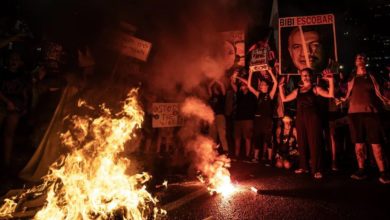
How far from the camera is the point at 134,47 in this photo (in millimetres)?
5633

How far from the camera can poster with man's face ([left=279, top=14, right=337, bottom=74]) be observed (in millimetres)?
5883

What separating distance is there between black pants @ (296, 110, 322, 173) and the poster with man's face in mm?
1701

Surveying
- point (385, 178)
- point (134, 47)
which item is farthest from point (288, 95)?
point (134, 47)

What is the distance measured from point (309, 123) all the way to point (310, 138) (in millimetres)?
326

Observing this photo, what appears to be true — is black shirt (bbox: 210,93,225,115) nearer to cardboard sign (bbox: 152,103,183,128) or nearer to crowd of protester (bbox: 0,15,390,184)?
crowd of protester (bbox: 0,15,390,184)

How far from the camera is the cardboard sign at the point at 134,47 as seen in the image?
18.3 feet

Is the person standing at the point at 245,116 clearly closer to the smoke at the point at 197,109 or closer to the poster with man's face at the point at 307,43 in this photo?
the smoke at the point at 197,109

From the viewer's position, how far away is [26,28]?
790 cm

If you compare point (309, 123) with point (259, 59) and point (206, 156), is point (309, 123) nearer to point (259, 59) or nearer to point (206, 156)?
point (206, 156)

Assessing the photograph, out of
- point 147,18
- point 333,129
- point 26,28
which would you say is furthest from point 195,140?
point 26,28

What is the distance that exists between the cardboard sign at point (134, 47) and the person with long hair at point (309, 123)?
3884mm

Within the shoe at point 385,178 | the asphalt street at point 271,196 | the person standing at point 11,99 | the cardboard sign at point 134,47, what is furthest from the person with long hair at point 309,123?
the person standing at point 11,99

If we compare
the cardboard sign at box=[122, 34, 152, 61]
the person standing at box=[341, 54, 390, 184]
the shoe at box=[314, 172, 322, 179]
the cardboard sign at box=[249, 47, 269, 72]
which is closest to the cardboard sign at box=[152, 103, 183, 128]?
the cardboard sign at box=[122, 34, 152, 61]

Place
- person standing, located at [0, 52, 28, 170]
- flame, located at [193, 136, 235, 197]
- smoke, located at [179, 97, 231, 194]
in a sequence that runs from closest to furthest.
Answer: flame, located at [193, 136, 235, 197] < smoke, located at [179, 97, 231, 194] < person standing, located at [0, 52, 28, 170]
